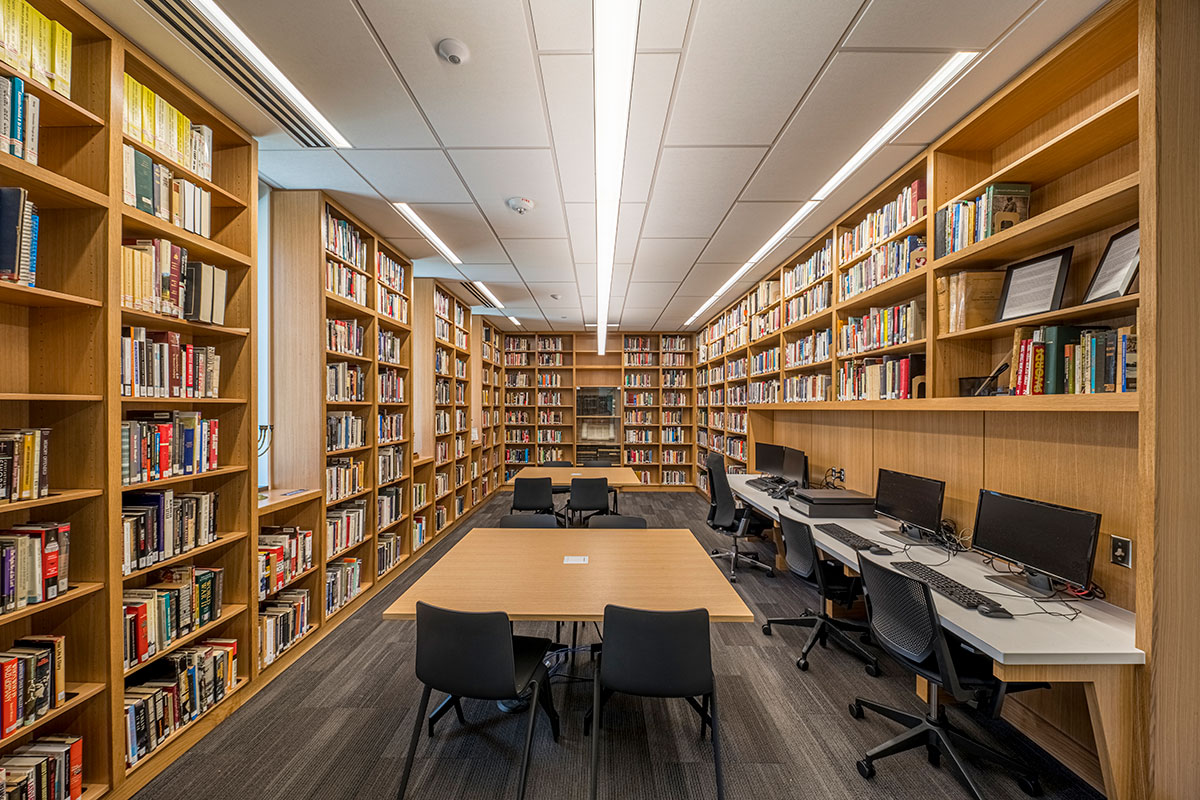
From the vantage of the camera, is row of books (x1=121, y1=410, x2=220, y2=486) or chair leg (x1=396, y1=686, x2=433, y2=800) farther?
row of books (x1=121, y1=410, x2=220, y2=486)

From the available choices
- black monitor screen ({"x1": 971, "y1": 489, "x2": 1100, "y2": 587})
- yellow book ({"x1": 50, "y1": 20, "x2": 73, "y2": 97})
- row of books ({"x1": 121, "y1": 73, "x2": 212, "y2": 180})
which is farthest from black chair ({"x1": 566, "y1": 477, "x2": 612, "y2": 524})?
yellow book ({"x1": 50, "y1": 20, "x2": 73, "y2": 97})

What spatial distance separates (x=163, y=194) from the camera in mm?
2324

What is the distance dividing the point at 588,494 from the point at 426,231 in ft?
9.86

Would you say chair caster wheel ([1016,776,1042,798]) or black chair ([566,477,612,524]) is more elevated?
black chair ([566,477,612,524])

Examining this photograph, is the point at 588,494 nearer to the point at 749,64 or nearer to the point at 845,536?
the point at 845,536

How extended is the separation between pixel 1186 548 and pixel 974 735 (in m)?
1.34

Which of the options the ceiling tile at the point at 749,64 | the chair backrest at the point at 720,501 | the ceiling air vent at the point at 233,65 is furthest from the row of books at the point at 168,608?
the chair backrest at the point at 720,501

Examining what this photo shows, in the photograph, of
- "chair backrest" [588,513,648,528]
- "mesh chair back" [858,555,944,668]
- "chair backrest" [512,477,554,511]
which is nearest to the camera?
"mesh chair back" [858,555,944,668]

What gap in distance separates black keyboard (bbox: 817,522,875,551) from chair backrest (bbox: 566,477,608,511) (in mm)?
2389

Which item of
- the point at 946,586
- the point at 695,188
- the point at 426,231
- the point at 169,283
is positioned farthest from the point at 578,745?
the point at 426,231

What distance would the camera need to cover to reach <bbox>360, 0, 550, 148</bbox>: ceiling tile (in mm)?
1909

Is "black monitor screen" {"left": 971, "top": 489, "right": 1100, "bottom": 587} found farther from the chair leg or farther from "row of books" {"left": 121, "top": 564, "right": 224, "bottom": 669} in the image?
"row of books" {"left": 121, "top": 564, "right": 224, "bottom": 669}

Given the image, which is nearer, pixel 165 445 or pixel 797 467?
pixel 165 445

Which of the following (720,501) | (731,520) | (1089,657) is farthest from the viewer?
(720,501)
